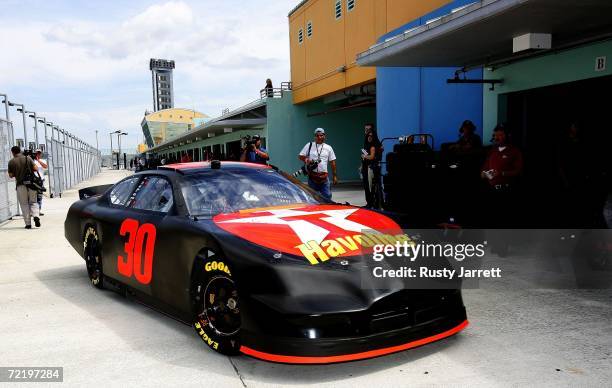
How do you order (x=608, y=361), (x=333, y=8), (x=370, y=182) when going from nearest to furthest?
(x=608, y=361) → (x=370, y=182) → (x=333, y=8)

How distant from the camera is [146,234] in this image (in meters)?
3.95

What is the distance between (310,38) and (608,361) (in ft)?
69.9

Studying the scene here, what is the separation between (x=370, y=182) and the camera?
1045 cm

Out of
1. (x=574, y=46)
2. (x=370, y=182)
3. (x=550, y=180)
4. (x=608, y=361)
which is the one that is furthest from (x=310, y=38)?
(x=608, y=361)

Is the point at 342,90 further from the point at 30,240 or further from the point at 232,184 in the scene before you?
the point at 232,184

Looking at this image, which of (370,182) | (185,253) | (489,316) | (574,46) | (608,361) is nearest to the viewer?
(608,361)

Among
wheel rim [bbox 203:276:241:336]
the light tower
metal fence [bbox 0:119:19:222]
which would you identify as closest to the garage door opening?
wheel rim [bbox 203:276:241:336]

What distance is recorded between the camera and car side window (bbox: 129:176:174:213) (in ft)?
13.2

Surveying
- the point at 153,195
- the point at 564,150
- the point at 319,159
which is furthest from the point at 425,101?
the point at 153,195

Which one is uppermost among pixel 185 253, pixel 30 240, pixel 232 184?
pixel 232 184

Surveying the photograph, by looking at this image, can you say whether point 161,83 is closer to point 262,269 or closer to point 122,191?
point 122,191

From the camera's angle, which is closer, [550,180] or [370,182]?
[550,180]

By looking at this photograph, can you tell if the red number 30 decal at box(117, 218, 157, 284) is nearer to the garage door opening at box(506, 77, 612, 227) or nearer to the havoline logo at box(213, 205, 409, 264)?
the havoline logo at box(213, 205, 409, 264)

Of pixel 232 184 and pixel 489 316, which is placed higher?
pixel 232 184
